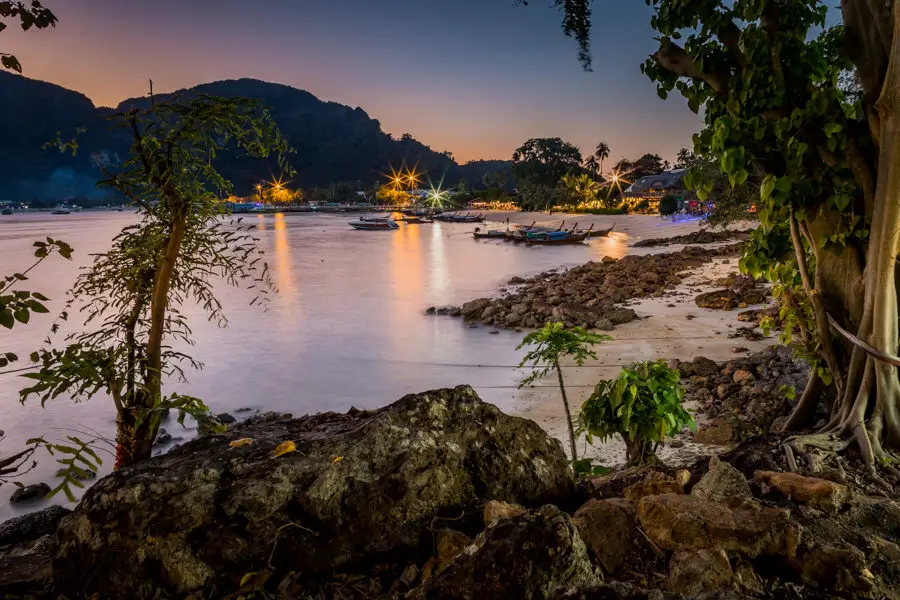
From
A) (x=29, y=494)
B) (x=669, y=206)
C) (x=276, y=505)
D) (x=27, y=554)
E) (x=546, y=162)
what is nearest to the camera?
(x=276, y=505)

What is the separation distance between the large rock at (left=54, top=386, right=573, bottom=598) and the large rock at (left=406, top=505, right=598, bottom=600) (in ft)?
1.67

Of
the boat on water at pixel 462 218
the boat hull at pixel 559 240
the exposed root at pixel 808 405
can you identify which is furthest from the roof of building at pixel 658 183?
the exposed root at pixel 808 405

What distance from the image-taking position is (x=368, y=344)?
14016mm

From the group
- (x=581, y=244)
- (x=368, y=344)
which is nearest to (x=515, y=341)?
(x=368, y=344)

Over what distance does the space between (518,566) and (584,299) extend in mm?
14915

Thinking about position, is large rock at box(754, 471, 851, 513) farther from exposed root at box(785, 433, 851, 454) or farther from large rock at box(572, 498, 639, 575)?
large rock at box(572, 498, 639, 575)

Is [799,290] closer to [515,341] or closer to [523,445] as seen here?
[523,445]

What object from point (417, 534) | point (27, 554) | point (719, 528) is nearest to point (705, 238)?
point (719, 528)

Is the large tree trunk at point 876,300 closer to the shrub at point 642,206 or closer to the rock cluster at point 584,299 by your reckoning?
the rock cluster at point 584,299

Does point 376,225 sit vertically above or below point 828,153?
below

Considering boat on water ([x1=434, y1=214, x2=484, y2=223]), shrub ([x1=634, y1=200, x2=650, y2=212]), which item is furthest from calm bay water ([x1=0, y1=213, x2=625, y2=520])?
boat on water ([x1=434, y1=214, x2=484, y2=223])

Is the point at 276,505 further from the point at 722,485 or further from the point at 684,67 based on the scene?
the point at 684,67

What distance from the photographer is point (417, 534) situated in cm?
211

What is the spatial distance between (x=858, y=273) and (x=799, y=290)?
70cm
